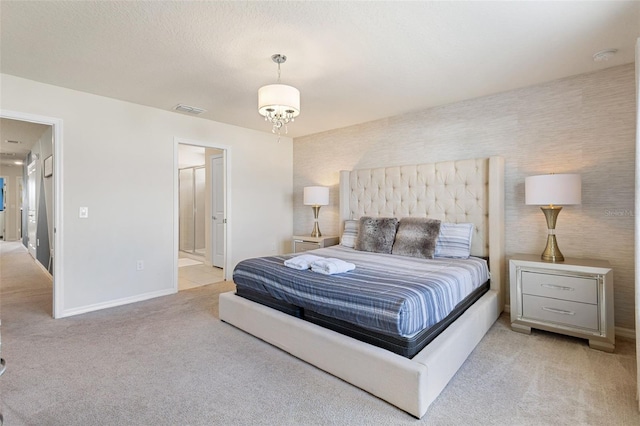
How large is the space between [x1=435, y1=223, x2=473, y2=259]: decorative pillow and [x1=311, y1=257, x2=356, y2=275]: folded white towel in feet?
3.99

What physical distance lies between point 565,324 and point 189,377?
119 inches

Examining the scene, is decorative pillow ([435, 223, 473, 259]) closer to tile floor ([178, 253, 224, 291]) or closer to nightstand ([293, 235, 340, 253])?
nightstand ([293, 235, 340, 253])

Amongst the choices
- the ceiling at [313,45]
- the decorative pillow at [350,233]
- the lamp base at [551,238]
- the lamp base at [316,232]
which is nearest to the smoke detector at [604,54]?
the ceiling at [313,45]

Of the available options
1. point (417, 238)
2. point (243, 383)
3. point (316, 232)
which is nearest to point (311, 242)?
point (316, 232)

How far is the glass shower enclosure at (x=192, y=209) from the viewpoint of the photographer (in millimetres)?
7160

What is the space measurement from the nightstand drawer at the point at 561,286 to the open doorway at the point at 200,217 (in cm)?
389

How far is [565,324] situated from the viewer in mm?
2625

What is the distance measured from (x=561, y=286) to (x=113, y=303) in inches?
181

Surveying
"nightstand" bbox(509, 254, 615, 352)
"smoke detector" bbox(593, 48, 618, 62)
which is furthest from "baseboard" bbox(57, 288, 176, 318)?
"smoke detector" bbox(593, 48, 618, 62)

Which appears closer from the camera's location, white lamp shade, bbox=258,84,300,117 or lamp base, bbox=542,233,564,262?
white lamp shade, bbox=258,84,300,117

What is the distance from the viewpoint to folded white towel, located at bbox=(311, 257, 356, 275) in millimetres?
2517

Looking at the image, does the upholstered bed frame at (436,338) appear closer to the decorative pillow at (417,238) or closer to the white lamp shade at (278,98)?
the decorative pillow at (417,238)

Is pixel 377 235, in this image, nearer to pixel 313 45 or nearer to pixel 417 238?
pixel 417 238

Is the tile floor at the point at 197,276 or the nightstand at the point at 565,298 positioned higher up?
the nightstand at the point at 565,298
